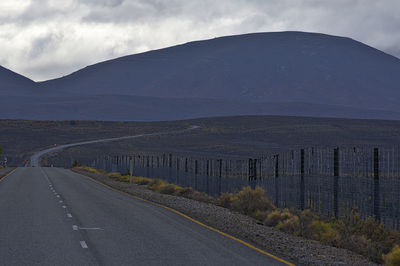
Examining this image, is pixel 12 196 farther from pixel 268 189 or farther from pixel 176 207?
pixel 268 189

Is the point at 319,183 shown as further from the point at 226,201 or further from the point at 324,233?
the point at 324,233

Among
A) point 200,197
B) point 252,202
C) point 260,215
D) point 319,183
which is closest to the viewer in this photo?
point 260,215

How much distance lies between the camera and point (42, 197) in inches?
1166

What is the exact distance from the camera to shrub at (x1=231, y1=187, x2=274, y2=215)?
77.9ft

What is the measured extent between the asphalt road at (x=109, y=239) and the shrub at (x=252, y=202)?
2.88 metres

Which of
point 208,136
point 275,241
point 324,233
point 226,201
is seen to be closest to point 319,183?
point 226,201

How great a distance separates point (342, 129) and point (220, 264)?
14326 centimetres

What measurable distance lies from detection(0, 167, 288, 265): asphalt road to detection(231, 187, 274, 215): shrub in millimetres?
2880

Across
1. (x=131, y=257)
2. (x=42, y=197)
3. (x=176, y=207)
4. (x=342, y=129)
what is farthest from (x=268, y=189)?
(x=342, y=129)

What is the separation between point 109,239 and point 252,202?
30.2 ft

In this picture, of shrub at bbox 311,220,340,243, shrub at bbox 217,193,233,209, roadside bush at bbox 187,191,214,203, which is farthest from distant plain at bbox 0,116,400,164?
shrub at bbox 311,220,340,243

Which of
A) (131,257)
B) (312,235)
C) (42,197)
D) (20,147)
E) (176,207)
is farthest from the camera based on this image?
(20,147)

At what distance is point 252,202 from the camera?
78.3 feet

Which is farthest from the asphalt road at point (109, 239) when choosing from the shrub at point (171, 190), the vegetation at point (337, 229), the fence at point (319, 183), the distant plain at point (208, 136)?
the distant plain at point (208, 136)
